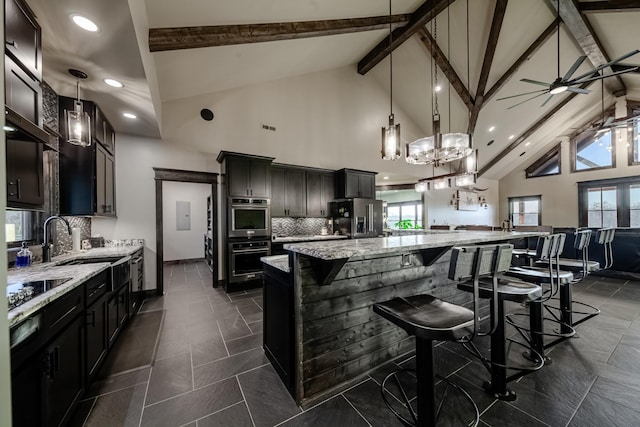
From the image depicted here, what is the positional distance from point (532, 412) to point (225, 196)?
4.50 meters

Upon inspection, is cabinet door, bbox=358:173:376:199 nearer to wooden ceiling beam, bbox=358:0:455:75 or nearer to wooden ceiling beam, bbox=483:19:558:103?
wooden ceiling beam, bbox=358:0:455:75

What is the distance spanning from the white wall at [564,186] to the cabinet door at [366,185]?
28.2 ft

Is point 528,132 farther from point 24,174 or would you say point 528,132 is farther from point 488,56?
point 24,174

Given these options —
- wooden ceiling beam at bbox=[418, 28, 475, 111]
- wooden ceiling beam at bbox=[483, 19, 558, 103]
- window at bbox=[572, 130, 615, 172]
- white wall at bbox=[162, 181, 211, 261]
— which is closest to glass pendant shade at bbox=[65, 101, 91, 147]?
white wall at bbox=[162, 181, 211, 261]

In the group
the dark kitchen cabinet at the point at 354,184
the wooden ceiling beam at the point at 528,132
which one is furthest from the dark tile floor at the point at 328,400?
Answer: the wooden ceiling beam at the point at 528,132

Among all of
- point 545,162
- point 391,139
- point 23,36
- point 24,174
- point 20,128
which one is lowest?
point 24,174

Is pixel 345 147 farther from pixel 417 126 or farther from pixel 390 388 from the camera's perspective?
pixel 390 388

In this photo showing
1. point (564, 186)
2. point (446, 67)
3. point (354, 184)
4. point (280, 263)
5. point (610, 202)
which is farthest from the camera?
point (564, 186)

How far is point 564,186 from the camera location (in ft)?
30.3

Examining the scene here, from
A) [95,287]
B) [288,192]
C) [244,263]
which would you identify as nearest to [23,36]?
[95,287]

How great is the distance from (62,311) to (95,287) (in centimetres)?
55

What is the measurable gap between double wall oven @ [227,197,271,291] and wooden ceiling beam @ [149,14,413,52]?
233 centimetres

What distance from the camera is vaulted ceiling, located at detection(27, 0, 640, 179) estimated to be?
219 cm

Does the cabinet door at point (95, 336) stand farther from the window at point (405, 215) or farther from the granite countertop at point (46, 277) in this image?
the window at point (405, 215)
